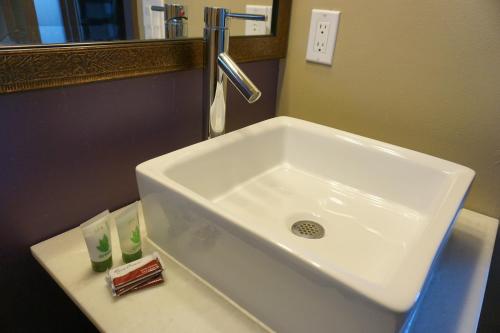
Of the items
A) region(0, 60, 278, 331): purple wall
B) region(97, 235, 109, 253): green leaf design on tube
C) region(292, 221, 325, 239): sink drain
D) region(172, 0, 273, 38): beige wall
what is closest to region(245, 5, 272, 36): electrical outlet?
region(172, 0, 273, 38): beige wall

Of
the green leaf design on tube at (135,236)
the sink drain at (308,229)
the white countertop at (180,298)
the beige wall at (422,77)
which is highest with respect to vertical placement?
the beige wall at (422,77)

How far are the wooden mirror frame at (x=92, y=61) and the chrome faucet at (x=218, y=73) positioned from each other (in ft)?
0.20

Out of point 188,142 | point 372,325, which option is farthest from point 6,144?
point 372,325

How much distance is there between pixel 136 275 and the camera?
51cm

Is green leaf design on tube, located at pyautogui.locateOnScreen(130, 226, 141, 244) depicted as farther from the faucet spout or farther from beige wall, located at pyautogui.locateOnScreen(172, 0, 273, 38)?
beige wall, located at pyautogui.locateOnScreen(172, 0, 273, 38)

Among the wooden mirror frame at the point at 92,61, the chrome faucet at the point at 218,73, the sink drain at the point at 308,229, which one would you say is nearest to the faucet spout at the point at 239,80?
the chrome faucet at the point at 218,73

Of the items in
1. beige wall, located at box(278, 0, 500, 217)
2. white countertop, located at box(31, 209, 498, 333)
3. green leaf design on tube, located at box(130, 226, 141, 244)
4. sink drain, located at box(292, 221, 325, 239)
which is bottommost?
white countertop, located at box(31, 209, 498, 333)

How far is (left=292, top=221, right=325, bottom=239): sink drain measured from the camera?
63 centimetres

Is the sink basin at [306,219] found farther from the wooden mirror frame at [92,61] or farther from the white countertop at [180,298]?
the wooden mirror frame at [92,61]

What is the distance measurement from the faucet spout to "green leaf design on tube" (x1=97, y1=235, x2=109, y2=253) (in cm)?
33

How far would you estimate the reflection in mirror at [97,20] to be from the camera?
20.1 inches

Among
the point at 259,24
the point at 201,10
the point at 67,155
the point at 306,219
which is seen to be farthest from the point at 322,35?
the point at 67,155

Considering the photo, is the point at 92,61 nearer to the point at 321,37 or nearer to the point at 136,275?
the point at 136,275

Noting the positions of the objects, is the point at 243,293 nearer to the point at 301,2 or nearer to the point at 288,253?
the point at 288,253
